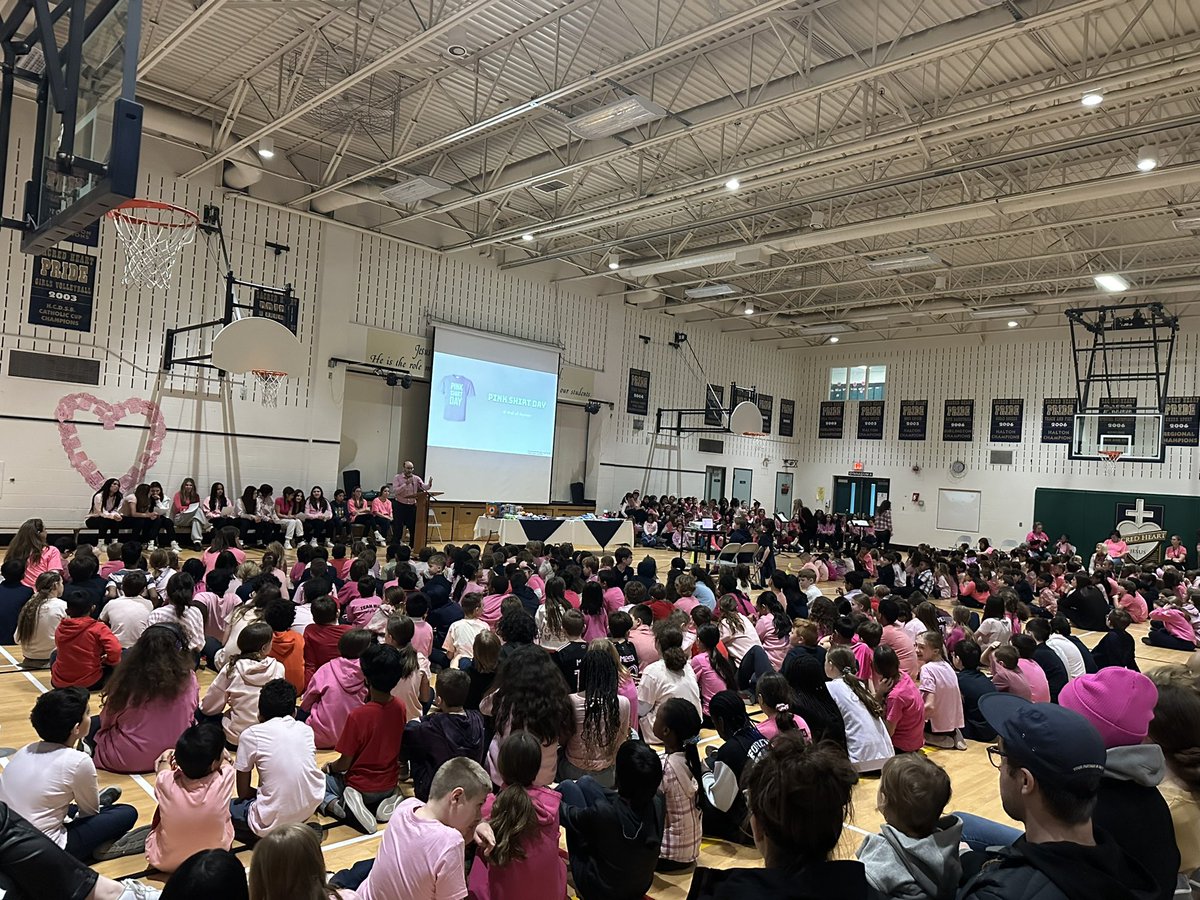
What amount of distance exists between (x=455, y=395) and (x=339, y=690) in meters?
12.2

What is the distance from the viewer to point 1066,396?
65.7ft

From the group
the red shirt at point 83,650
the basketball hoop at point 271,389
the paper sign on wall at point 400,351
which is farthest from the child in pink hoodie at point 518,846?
the paper sign on wall at point 400,351

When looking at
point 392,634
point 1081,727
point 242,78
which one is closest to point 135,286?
point 242,78

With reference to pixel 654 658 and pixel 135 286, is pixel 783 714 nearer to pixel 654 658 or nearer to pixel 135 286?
pixel 654 658

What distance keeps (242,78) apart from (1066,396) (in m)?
19.6

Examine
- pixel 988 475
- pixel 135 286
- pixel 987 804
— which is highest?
pixel 135 286

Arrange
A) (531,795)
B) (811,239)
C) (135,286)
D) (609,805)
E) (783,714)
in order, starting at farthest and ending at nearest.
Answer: (811,239)
(135,286)
(783,714)
(609,805)
(531,795)

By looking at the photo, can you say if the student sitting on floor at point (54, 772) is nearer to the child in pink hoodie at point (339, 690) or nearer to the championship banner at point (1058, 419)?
the child in pink hoodie at point (339, 690)

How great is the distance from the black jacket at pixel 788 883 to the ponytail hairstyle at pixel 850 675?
3049mm

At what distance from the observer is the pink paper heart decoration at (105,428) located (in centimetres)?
1157

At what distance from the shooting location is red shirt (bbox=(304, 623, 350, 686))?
5.37 metres

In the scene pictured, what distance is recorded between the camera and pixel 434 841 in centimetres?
247

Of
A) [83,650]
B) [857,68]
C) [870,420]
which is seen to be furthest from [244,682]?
[870,420]

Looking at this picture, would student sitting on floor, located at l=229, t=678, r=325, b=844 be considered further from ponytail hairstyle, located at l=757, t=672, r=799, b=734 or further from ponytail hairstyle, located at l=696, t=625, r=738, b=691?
ponytail hairstyle, located at l=696, t=625, r=738, b=691
